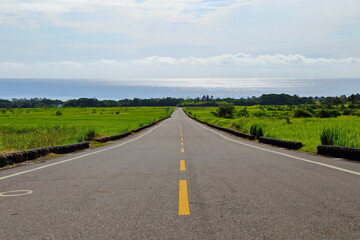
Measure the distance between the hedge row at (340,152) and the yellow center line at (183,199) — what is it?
6.31 m

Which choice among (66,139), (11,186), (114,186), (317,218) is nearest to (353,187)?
(317,218)

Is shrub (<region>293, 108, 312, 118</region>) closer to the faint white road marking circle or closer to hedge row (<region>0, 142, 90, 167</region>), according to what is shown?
hedge row (<region>0, 142, 90, 167</region>)

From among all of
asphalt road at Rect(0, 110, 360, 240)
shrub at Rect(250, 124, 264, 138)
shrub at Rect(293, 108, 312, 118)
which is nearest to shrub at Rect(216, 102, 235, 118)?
shrub at Rect(293, 108, 312, 118)

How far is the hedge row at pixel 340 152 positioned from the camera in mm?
10023

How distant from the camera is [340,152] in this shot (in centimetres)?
1085

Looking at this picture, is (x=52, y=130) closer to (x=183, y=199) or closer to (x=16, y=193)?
(x=16, y=193)

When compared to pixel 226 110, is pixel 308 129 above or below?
above

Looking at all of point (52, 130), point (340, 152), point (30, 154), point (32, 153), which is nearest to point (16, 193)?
point (30, 154)

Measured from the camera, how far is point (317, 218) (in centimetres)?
410

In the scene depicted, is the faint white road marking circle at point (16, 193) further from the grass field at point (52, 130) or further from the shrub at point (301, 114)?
the shrub at point (301, 114)

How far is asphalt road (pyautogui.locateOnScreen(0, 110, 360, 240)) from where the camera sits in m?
3.69

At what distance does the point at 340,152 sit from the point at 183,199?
777 centimetres

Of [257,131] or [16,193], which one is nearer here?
[16,193]

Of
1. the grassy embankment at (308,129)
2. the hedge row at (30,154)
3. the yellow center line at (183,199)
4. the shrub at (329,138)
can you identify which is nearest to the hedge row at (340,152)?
the grassy embankment at (308,129)
